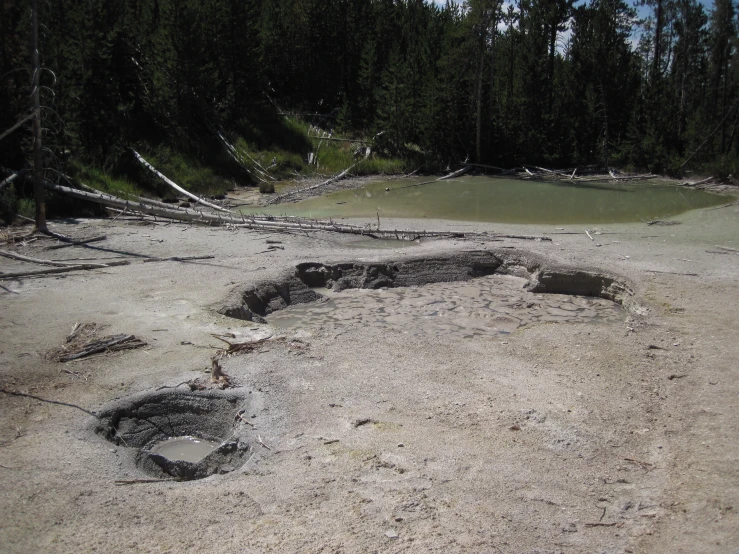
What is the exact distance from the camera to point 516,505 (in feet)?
14.8

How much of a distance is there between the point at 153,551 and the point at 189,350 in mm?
3300

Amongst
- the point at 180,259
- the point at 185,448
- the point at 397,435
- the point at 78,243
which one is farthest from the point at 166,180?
the point at 397,435

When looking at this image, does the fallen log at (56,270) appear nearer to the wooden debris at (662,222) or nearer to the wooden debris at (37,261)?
the wooden debris at (37,261)

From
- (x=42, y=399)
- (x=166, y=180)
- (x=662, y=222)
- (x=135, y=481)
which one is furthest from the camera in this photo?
(x=166, y=180)

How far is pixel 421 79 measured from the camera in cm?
3222

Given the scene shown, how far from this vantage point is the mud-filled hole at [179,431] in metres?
5.33

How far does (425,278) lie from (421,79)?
901 inches

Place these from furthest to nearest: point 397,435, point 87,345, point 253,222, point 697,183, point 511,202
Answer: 1. point 697,183
2. point 511,202
3. point 253,222
4. point 87,345
5. point 397,435

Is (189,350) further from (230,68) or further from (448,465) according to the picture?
(230,68)

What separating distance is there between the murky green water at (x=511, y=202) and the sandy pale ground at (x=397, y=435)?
878 cm

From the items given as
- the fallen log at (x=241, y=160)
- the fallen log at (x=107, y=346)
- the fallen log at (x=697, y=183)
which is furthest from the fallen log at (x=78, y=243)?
the fallen log at (x=697, y=183)

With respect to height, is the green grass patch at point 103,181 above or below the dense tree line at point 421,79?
below

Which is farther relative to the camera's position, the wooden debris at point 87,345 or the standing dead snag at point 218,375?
the wooden debris at point 87,345

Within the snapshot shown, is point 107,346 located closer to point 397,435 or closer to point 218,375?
point 218,375
